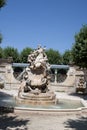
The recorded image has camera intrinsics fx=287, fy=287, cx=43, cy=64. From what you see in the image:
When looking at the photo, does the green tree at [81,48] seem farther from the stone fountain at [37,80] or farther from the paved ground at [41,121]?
the paved ground at [41,121]

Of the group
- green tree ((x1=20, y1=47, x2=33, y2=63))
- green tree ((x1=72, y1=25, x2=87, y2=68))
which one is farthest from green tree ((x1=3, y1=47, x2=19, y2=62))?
green tree ((x1=72, y1=25, x2=87, y2=68))

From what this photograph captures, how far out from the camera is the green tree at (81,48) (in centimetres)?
2295

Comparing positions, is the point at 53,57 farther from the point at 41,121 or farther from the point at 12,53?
the point at 41,121

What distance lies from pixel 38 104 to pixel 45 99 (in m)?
0.60

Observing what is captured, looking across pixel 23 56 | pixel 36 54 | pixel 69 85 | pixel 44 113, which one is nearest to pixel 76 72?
pixel 69 85

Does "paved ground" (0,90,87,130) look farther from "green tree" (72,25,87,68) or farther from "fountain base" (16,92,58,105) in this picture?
"green tree" (72,25,87,68)

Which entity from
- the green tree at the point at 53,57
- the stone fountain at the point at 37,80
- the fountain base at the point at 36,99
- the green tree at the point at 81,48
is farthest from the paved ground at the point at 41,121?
the green tree at the point at 53,57

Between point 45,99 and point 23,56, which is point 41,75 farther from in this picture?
point 23,56

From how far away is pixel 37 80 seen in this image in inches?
733

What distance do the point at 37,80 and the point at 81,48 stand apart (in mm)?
6004

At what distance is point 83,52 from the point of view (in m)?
22.9

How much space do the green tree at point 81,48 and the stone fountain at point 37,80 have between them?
5060 mm

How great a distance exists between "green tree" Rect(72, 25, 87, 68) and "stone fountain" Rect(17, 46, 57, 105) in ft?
16.6

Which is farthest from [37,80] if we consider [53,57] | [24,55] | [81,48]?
[53,57]
